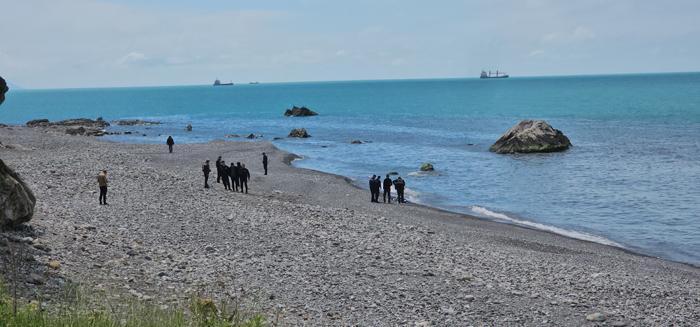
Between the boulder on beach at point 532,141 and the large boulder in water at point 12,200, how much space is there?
50.5 meters

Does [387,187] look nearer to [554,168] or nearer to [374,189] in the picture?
[374,189]

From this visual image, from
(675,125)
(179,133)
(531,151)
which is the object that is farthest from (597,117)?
(179,133)

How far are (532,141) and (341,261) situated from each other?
46.0m

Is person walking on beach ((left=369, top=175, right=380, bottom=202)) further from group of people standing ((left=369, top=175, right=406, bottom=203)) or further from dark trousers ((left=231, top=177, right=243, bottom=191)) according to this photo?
dark trousers ((left=231, top=177, right=243, bottom=191))

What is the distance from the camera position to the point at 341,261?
20828 mm

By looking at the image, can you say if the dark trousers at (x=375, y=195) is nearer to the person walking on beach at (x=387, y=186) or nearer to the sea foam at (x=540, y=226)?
the person walking on beach at (x=387, y=186)

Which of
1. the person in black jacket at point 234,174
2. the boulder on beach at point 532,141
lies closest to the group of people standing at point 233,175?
the person in black jacket at point 234,174

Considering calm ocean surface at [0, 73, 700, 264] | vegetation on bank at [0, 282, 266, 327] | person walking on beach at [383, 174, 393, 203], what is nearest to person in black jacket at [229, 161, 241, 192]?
person walking on beach at [383, 174, 393, 203]

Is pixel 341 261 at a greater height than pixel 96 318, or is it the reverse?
pixel 96 318

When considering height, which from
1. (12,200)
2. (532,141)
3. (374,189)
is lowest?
(374,189)

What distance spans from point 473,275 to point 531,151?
4504cm

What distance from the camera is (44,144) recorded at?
58.7 metres

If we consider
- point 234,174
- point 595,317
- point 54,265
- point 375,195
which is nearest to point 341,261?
point 595,317

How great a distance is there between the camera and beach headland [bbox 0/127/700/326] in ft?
54.6
